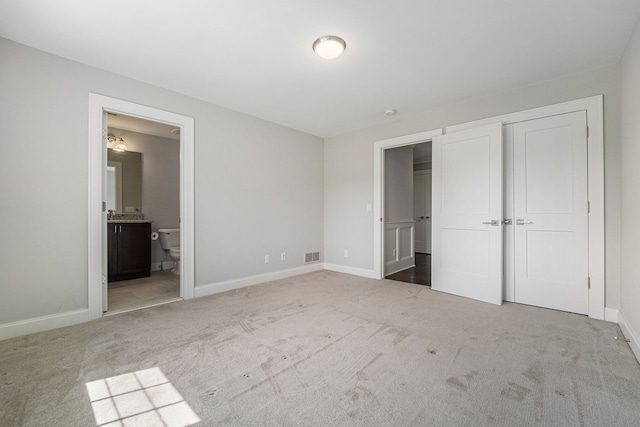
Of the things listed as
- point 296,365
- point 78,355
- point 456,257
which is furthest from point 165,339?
point 456,257

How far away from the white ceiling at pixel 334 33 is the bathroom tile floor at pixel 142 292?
96.6 inches

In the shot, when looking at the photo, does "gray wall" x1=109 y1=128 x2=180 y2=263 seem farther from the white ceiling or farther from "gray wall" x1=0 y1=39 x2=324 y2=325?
the white ceiling

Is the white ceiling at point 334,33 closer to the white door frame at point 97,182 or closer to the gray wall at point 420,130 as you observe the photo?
the gray wall at point 420,130

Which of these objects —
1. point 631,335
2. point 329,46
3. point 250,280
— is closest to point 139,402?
point 250,280

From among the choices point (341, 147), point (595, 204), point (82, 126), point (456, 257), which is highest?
point (341, 147)

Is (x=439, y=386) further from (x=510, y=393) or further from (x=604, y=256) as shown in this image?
(x=604, y=256)

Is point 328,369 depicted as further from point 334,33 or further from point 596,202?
point 596,202

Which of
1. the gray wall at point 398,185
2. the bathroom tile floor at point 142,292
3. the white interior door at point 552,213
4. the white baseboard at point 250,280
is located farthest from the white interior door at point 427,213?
the bathroom tile floor at point 142,292

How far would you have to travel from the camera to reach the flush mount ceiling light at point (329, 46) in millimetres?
2223

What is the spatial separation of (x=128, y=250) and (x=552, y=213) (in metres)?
5.64

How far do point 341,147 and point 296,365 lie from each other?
151 inches

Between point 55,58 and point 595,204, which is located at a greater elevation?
point 55,58

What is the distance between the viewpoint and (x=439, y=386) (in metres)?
1.60

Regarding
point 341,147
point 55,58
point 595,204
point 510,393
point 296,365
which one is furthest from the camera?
point 341,147
